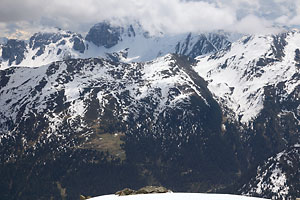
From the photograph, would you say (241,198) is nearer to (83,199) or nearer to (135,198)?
(135,198)

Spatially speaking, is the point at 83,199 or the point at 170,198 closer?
the point at 170,198

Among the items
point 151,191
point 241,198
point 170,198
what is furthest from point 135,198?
point 241,198

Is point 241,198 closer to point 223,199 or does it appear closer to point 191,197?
point 223,199

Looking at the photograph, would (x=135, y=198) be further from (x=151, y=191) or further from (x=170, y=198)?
(x=151, y=191)

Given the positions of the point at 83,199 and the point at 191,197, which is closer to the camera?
the point at 191,197

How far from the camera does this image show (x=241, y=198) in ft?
267

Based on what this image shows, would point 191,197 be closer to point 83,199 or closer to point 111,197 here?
point 111,197

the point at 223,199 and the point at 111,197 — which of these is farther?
the point at 111,197

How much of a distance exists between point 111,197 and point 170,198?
16.2 metres

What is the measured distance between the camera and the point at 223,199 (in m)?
77.9

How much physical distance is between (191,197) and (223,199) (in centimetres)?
713

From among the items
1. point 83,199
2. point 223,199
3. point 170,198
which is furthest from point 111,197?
point 223,199

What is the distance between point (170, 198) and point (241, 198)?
15175 millimetres

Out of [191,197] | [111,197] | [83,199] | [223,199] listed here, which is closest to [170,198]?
[191,197]
